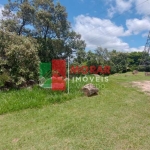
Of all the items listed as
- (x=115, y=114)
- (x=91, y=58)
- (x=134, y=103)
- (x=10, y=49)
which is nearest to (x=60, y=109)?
(x=115, y=114)

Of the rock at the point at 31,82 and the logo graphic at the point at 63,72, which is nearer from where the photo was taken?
the logo graphic at the point at 63,72

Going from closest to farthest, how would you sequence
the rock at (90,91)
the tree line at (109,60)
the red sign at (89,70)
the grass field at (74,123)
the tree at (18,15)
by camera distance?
the grass field at (74,123)
the rock at (90,91)
the tree at (18,15)
the red sign at (89,70)
the tree line at (109,60)

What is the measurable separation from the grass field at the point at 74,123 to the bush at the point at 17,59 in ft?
6.45

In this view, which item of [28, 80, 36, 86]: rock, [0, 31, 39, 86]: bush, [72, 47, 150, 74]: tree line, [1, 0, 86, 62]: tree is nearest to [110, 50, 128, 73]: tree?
[72, 47, 150, 74]: tree line

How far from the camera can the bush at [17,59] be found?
6.56 metres

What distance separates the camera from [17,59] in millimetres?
6695

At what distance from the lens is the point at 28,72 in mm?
6871

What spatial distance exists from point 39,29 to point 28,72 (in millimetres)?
6033

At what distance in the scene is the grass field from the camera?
93.0 inches

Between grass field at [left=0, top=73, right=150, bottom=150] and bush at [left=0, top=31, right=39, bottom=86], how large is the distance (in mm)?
1966

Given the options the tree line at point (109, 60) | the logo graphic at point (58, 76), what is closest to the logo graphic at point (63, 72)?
the logo graphic at point (58, 76)

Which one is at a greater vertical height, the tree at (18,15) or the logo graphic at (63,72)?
the tree at (18,15)

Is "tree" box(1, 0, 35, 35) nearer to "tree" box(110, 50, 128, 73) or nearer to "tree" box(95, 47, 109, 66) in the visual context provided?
"tree" box(95, 47, 109, 66)

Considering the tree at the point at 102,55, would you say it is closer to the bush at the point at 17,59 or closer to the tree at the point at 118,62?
the tree at the point at 118,62
